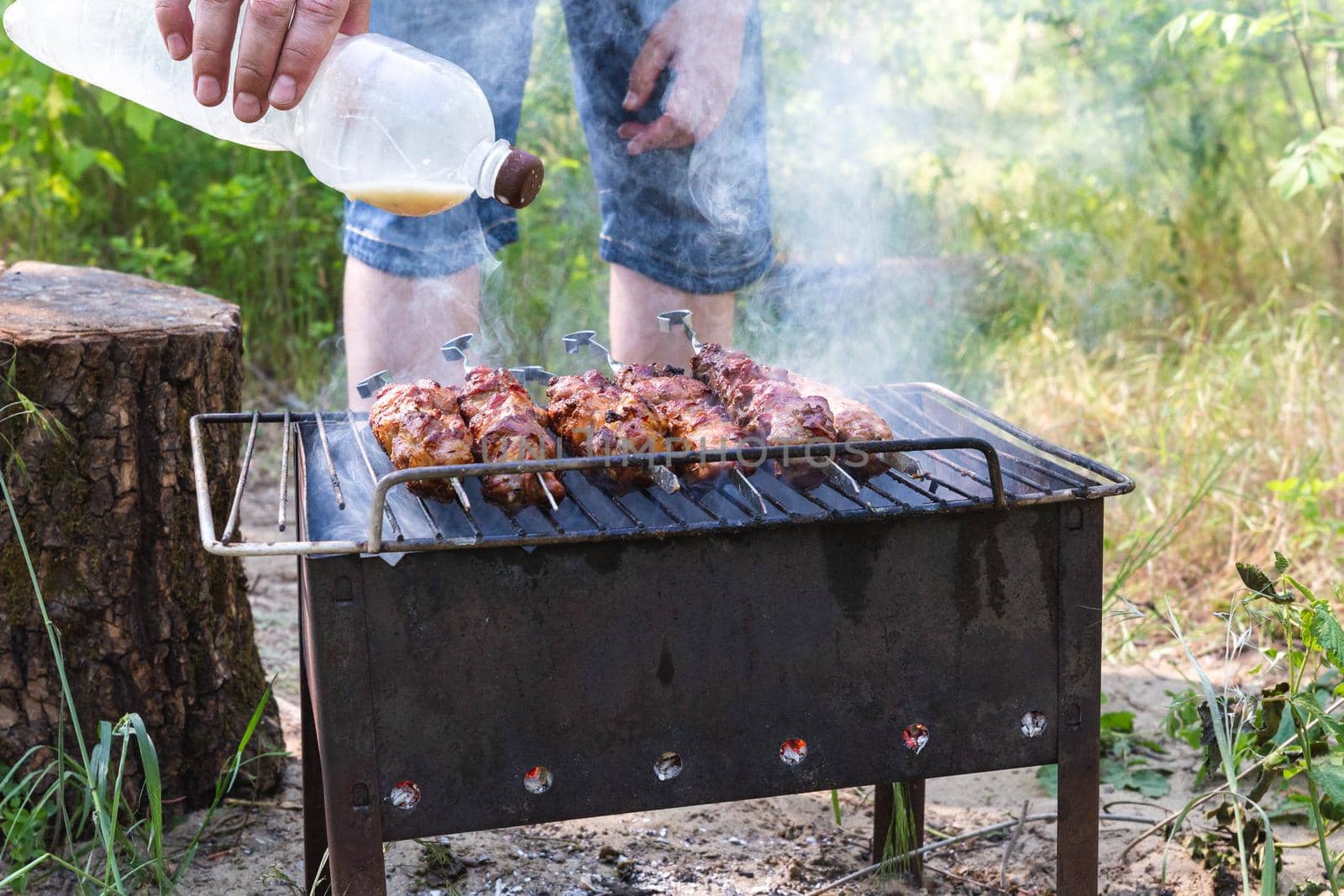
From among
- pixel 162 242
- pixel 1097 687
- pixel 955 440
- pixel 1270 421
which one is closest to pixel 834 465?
pixel 955 440

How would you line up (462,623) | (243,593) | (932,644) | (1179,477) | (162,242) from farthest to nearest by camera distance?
(162,242) < (1179,477) < (243,593) < (932,644) < (462,623)

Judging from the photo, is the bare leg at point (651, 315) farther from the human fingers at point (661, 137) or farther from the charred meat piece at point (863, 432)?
the charred meat piece at point (863, 432)

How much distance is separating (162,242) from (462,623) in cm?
505

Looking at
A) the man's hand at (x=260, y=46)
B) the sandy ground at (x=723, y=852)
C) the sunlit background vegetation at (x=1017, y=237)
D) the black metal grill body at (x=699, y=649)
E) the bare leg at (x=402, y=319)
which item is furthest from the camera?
the sunlit background vegetation at (x=1017, y=237)

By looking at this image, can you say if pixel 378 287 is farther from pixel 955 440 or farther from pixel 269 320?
pixel 269 320

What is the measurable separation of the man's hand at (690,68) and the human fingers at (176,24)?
128 centimetres

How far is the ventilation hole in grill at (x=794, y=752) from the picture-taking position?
185cm

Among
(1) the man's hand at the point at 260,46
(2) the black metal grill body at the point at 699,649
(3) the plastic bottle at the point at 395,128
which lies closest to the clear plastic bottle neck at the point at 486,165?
(3) the plastic bottle at the point at 395,128

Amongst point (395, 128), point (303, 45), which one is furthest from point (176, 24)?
point (395, 128)

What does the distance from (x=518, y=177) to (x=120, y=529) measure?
1.19 metres

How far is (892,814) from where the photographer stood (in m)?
2.56

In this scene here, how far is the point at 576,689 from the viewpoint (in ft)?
5.76

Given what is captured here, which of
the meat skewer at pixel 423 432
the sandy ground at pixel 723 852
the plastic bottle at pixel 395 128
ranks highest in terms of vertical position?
the plastic bottle at pixel 395 128

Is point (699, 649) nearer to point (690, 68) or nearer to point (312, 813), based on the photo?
point (312, 813)
